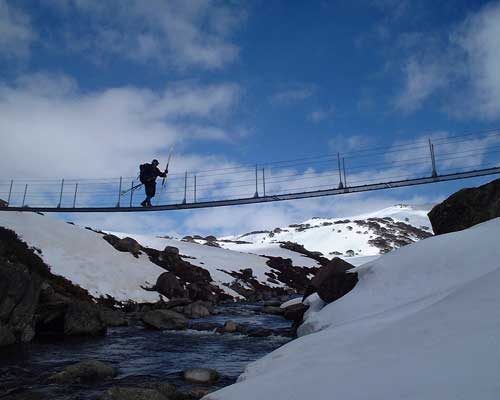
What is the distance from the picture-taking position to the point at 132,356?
13.3 meters

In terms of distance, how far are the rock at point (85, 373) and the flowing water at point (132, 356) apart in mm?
334

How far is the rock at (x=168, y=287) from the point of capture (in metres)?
32.4

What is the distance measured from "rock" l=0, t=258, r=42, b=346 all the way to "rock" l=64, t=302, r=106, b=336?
1482mm

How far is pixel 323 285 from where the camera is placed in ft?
Answer: 51.3

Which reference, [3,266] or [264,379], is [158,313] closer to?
[3,266]

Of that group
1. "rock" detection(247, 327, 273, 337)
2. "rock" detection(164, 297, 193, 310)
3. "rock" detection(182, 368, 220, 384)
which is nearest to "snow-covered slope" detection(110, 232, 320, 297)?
"rock" detection(164, 297, 193, 310)

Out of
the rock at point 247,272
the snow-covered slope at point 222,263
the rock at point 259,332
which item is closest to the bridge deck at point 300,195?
the rock at point 259,332

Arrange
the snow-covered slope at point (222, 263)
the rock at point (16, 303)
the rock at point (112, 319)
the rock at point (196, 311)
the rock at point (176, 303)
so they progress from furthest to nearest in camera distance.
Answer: the snow-covered slope at point (222, 263)
the rock at point (176, 303)
the rock at point (196, 311)
the rock at point (112, 319)
the rock at point (16, 303)

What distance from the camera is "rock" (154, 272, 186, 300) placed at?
32.4 meters

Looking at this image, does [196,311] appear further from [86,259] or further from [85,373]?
[85,373]

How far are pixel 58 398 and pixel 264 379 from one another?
5.47 m

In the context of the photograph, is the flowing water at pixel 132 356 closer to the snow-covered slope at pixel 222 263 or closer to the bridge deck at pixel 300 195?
the bridge deck at pixel 300 195

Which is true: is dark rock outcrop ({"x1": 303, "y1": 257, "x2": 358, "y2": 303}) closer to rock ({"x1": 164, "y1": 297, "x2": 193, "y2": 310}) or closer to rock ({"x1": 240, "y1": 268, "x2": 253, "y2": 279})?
rock ({"x1": 164, "y1": 297, "x2": 193, "y2": 310})

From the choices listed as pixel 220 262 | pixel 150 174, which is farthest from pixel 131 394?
pixel 220 262
